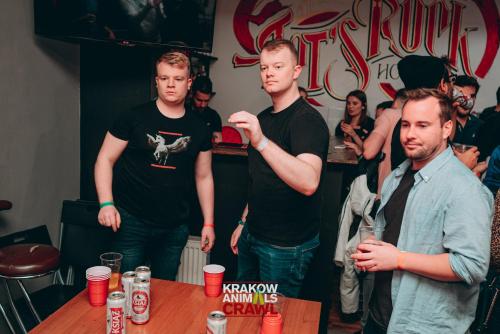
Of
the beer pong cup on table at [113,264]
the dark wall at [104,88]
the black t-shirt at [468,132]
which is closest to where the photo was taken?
the beer pong cup on table at [113,264]

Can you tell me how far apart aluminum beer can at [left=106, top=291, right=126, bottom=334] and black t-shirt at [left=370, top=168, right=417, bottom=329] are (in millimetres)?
900

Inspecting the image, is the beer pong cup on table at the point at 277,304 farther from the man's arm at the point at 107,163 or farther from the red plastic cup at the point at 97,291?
the man's arm at the point at 107,163

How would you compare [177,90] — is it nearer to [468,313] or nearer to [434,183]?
[434,183]

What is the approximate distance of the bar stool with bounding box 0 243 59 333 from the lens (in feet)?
7.34

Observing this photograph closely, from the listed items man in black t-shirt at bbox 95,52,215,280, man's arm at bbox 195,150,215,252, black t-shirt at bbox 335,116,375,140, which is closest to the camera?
man in black t-shirt at bbox 95,52,215,280

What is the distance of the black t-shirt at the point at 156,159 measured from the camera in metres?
2.23

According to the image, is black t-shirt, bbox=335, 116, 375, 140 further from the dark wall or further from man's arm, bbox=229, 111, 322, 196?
man's arm, bbox=229, 111, 322, 196

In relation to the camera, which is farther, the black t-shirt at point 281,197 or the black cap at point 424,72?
the black cap at point 424,72

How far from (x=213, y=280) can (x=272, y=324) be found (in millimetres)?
349

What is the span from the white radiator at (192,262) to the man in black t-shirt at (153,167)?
0.71m

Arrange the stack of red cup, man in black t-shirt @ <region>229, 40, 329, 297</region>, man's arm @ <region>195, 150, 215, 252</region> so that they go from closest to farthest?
1. the stack of red cup
2. man in black t-shirt @ <region>229, 40, 329, 297</region>
3. man's arm @ <region>195, 150, 215, 252</region>

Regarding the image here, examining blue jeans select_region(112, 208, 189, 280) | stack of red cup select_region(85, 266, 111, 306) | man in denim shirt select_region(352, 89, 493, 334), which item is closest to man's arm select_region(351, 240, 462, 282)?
man in denim shirt select_region(352, 89, 493, 334)

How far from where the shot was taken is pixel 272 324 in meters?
1.46

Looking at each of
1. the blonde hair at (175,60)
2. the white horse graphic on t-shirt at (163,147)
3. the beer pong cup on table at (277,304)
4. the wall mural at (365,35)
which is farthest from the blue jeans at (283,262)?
the wall mural at (365,35)
